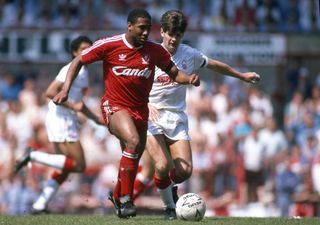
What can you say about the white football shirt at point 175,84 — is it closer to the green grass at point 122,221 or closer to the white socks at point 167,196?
the white socks at point 167,196

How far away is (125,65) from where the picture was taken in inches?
446

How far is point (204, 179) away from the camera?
19312 millimetres

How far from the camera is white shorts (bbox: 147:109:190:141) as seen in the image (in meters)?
12.2

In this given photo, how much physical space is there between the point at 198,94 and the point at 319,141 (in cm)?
297

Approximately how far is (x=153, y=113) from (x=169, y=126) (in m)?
0.26

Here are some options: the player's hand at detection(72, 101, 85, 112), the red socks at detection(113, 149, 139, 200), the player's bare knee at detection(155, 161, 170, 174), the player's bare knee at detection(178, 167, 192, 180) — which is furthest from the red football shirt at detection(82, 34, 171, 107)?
the player's hand at detection(72, 101, 85, 112)

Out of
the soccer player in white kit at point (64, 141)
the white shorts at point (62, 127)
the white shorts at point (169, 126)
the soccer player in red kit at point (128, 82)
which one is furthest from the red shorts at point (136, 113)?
the white shorts at point (62, 127)

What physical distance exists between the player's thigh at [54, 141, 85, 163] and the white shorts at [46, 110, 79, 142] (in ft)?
0.25

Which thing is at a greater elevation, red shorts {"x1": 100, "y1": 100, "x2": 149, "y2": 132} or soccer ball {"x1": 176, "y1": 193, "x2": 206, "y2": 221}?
red shorts {"x1": 100, "y1": 100, "x2": 149, "y2": 132}

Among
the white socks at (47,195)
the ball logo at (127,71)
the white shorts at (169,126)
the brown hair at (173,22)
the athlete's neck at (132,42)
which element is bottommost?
the white socks at (47,195)

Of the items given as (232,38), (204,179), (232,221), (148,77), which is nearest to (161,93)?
(148,77)

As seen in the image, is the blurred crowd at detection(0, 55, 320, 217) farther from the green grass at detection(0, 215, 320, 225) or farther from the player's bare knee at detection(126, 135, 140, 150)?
the player's bare knee at detection(126, 135, 140, 150)

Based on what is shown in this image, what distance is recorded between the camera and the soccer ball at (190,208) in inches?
452

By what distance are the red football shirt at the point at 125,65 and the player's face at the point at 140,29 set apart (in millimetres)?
139
